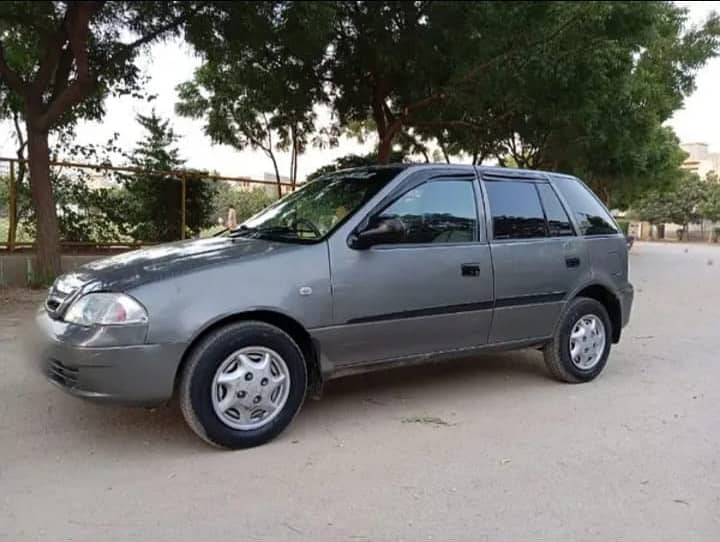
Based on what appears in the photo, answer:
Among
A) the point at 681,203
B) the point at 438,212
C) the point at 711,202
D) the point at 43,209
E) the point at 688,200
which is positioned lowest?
the point at 438,212

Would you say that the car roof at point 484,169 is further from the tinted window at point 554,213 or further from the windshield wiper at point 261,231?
the windshield wiper at point 261,231

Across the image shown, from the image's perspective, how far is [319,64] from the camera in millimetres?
9031

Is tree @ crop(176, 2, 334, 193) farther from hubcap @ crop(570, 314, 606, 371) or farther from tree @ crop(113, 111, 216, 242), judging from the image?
hubcap @ crop(570, 314, 606, 371)

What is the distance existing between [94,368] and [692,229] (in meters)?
57.7

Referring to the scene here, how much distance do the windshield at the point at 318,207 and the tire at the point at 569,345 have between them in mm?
1957

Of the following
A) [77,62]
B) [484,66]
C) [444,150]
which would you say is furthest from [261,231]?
[444,150]

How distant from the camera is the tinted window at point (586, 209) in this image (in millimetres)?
5348

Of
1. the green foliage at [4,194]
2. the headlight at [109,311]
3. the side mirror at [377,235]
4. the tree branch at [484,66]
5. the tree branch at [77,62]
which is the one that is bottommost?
the headlight at [109,311]

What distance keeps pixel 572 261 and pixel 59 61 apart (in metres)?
7.26

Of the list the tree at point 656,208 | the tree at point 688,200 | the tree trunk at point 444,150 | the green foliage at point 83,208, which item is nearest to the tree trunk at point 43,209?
the green foliage at point 83,208

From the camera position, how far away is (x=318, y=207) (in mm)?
4629

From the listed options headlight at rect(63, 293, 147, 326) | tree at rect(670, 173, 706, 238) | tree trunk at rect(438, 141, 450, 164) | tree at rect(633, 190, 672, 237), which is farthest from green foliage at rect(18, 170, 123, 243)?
tree at rect(670, 173, 706, 238)

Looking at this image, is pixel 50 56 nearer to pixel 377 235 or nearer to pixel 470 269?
pixel 377 235

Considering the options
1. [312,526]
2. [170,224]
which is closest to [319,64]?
[170,224]
